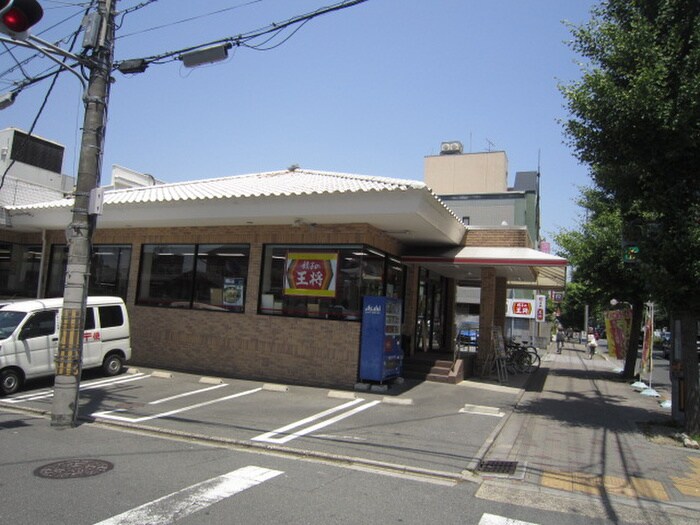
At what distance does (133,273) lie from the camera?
16047 mm

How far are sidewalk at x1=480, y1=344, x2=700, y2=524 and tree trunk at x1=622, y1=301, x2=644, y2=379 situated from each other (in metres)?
6.85

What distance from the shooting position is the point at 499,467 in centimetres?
703

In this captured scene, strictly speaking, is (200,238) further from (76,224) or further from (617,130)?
(617,130)

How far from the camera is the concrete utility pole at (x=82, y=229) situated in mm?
8398

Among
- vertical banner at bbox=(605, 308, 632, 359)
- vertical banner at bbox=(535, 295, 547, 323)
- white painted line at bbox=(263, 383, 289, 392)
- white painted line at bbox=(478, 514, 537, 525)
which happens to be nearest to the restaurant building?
white painted line at bbox=(263, 383, 289, 392)

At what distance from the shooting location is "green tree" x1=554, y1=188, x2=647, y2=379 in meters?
18.2

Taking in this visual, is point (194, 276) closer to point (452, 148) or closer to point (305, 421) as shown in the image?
point (305, 421)

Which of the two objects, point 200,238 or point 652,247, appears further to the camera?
point 200,238

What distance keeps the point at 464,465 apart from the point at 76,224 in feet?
23.4

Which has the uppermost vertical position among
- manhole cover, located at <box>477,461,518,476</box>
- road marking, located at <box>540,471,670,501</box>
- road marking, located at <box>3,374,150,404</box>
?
road marking, located at <box>540,471,670,501</box>

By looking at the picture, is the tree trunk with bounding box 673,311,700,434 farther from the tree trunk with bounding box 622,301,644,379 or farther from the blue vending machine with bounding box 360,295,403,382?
the tree trunk with bounding box 622,301,644,379

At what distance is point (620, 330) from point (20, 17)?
22.7 metres

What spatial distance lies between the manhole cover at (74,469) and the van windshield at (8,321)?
20.2 feet

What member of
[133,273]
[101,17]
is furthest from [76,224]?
[133,273]
